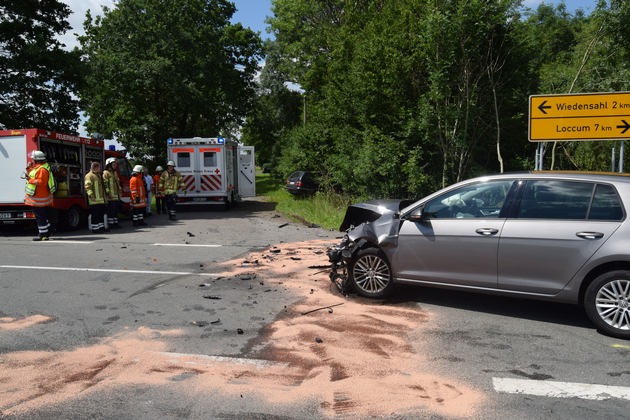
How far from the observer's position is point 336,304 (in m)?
6.34

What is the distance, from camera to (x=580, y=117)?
10.3 metres

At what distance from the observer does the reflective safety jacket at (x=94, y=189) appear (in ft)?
44.8

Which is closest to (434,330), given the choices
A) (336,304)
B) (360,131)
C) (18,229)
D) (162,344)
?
(336,304)

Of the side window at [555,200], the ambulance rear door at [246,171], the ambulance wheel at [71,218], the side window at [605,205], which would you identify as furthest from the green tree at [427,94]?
the side window at [605,205]

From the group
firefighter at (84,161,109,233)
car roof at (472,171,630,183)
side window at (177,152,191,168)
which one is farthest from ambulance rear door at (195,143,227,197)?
car roof at (472,171,630,183)

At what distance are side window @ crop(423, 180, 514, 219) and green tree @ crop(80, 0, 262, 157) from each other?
23.6m

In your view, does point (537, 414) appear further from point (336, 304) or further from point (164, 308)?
point (164, 308)

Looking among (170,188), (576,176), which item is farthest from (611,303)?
→ (170,188)

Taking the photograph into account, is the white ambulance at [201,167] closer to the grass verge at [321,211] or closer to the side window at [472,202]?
the grass verge at [321,211]

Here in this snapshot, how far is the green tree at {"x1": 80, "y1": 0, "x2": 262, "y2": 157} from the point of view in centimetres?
2773

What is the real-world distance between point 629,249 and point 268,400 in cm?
356

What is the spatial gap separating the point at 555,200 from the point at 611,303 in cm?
114

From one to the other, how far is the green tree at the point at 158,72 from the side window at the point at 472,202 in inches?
930

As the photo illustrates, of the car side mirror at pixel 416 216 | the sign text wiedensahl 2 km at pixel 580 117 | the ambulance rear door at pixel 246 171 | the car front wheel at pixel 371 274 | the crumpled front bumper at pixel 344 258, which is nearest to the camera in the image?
the car side mirror at pixel 416 216
